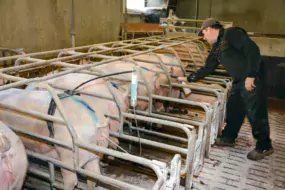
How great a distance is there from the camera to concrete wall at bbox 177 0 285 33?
9.95 m

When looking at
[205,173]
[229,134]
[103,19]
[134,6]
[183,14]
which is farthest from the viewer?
[183,14]

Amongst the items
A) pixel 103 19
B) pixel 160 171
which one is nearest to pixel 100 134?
pixel 160 171

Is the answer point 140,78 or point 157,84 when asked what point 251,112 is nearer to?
point 157,84

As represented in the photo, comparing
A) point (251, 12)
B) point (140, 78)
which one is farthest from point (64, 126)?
point (251, 12)

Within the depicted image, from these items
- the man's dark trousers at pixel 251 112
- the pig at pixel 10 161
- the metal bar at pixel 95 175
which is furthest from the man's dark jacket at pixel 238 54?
the pig at pixel 10 161

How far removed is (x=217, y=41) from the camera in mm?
4047

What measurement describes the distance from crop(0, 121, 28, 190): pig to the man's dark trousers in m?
3.00

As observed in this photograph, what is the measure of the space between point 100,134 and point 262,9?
9.52 metres

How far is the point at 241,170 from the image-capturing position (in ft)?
12.2

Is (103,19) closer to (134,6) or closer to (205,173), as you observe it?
(134,6)

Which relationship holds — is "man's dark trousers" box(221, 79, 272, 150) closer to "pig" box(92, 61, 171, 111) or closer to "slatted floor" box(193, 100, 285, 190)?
"slatted floor" box(193, 100, 285, 190)

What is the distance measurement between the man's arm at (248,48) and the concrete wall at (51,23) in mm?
3320

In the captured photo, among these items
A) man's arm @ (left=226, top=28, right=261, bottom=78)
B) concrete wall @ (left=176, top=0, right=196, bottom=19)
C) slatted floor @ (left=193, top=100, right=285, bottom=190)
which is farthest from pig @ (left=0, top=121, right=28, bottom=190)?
concrete wall @ (left=176, top=0, right=196, bottom=19)

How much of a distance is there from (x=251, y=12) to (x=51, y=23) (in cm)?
767
